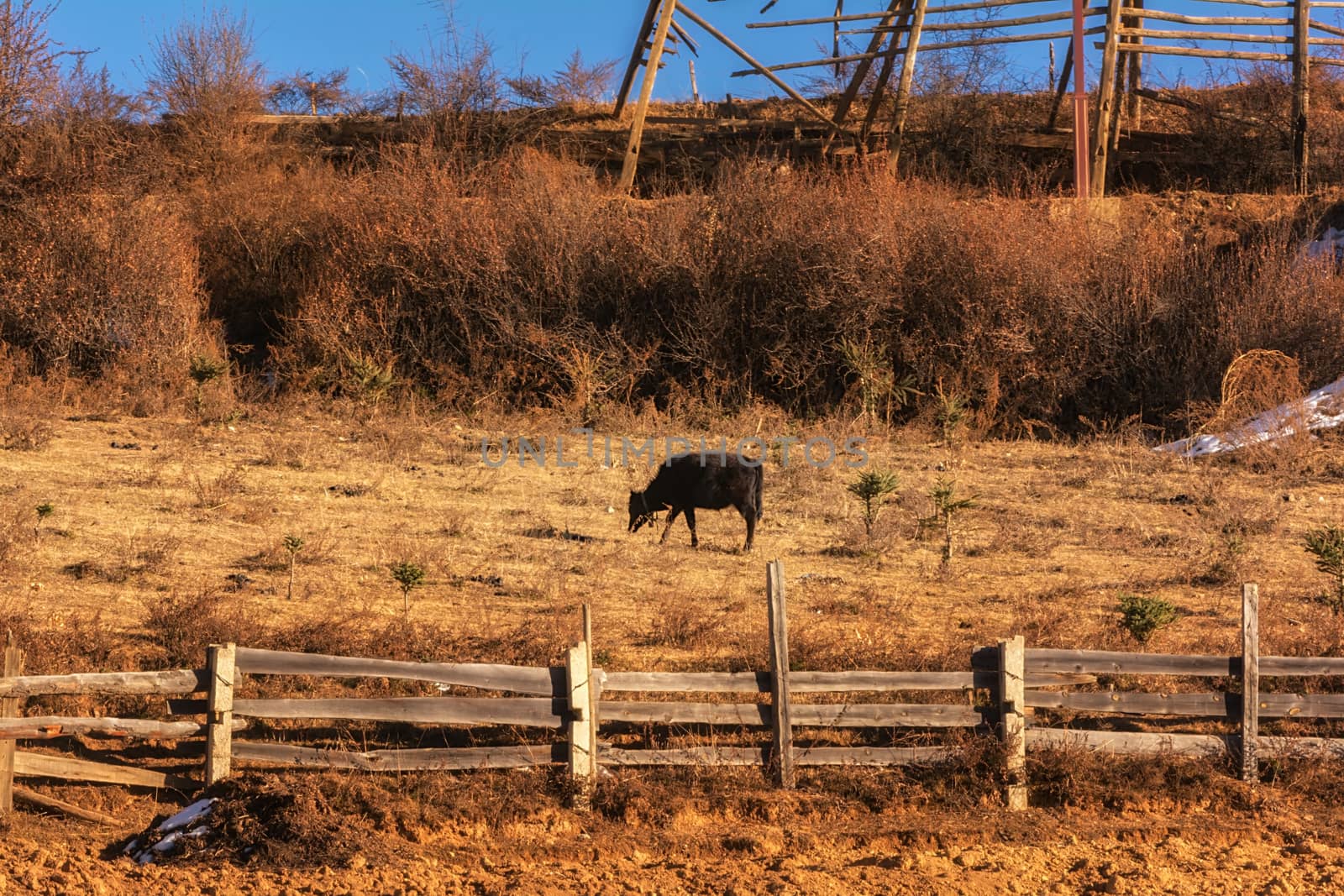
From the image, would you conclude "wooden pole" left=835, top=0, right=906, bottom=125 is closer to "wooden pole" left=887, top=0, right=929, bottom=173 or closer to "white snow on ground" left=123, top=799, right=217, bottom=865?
"wooden pole" left=887, top=0, right=929, bottom=173

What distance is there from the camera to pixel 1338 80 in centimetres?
2833

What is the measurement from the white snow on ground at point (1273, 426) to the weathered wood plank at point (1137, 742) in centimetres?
914

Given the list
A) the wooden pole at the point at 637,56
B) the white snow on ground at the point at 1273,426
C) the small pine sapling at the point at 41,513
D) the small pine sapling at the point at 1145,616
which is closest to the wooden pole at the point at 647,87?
the wooden pole at the point at 637,56

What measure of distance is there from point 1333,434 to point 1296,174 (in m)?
8.69

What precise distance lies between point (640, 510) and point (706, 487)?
76cm

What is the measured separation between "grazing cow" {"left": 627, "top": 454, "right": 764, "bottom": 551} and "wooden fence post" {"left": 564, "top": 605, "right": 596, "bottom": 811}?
4554 mm

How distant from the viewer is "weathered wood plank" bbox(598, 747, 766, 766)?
854 centimetres

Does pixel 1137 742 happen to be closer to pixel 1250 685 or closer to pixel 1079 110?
pixel 1250 685

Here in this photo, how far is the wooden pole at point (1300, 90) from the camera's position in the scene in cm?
2336

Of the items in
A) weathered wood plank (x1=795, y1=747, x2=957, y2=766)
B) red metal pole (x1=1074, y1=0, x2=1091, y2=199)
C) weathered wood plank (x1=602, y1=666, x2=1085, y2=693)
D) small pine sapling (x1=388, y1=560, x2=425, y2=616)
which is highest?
red metal pole (x1=1074, y1=0, x2=1091, y2=199)

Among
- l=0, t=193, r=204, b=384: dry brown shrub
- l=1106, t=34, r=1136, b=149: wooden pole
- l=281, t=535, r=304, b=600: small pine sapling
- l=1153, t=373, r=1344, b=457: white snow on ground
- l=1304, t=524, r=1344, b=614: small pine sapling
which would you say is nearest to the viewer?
l=1304, t=524, r=1344, b=614: small pine sapling

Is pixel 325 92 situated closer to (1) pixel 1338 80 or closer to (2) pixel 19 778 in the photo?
(1) pixel 1338 80

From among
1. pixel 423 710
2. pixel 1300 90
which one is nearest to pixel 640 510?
pixel 423 710

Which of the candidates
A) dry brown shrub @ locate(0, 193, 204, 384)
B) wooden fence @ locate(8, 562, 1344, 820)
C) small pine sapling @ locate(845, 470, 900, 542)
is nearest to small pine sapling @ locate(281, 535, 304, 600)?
wooden fence @ locate(8, 562, 1344, 820)
